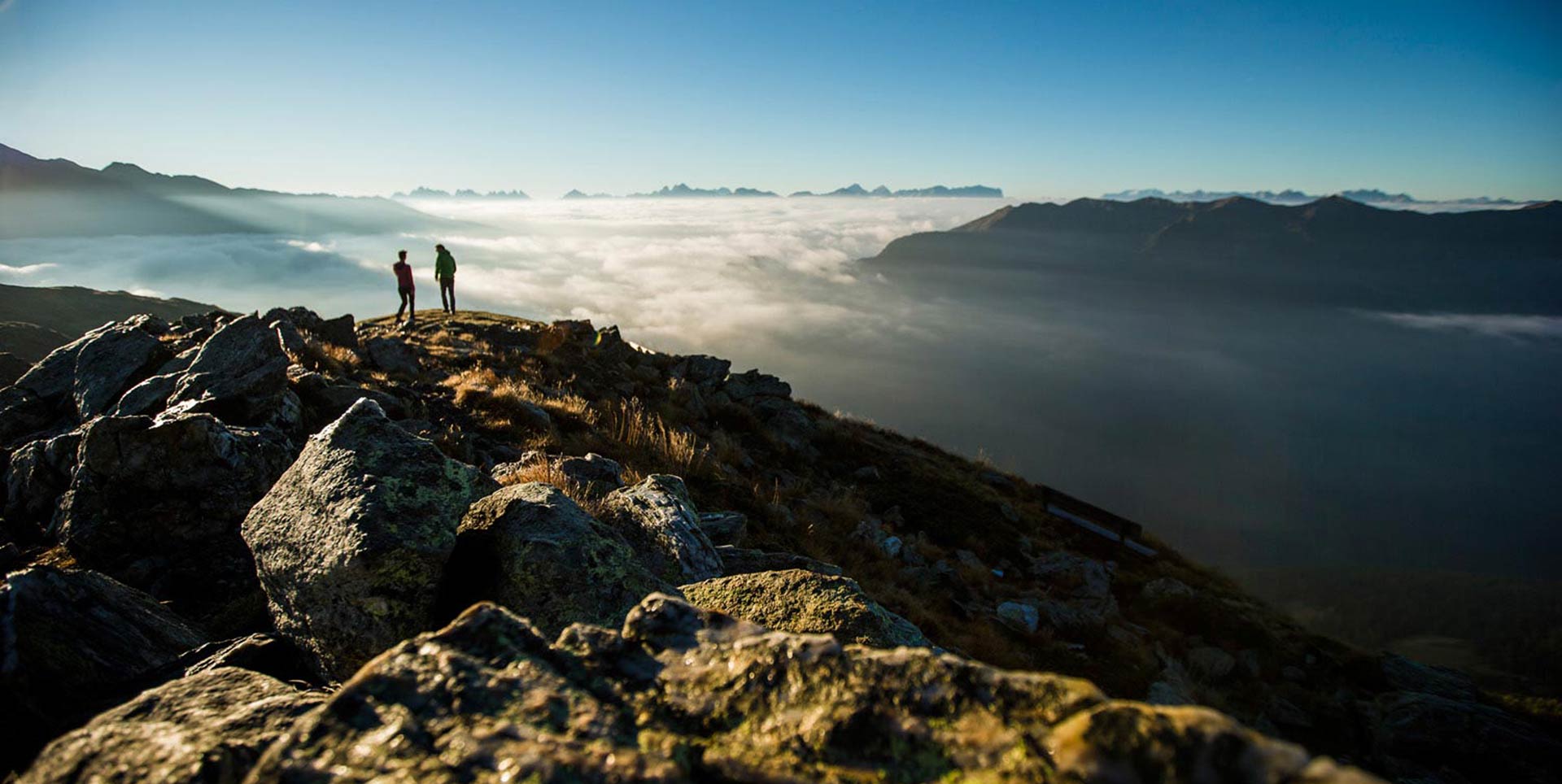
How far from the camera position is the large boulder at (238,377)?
8234 millimetres

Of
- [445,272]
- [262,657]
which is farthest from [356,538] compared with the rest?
[445,272]

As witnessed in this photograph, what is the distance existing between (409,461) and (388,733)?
2988 mm

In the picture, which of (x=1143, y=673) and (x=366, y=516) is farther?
(x=1143, y=673)

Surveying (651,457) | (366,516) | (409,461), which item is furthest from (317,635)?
(651,457)

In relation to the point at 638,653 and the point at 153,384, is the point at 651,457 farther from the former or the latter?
the point at 638,653

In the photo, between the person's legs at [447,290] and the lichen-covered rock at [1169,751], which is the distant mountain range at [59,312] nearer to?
the person's legs at [447,290]

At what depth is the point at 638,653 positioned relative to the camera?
2.31 metres

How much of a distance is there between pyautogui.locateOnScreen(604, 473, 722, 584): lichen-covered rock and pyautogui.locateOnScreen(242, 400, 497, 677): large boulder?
146 centimetres

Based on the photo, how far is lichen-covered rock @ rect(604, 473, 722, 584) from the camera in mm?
5262

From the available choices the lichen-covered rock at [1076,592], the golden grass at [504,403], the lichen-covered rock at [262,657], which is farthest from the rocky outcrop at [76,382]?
the lichen-covered rock at [1076,592]

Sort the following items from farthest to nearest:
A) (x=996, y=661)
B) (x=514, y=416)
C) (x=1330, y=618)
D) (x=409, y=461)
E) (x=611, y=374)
Result: 1. (x=1330, y=618)
2. (x=611, y=374)
3. (x=514, y=416)
4. (x=996, y=661)
5. (x=409, y=461)

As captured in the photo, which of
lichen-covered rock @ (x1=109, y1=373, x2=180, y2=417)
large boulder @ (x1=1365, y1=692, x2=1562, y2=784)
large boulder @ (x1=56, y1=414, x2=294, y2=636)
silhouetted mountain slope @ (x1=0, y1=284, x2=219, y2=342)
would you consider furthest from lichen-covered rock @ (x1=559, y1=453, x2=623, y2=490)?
silhouetted mountain slope @ (x1=0, y1=284, x2=219, y2=342)

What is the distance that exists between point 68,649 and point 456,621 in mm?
2683

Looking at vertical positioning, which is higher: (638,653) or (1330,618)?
(638,653)
